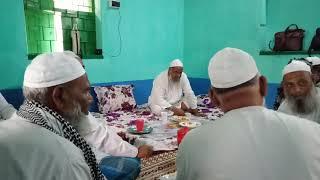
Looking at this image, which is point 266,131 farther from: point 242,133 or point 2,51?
point 2,51

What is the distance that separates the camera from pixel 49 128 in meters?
1.04

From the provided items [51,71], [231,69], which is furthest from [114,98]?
[231,69]

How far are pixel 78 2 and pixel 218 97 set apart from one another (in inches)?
145

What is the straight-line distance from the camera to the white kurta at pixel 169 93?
4.17 m

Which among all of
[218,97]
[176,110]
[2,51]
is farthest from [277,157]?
[2,51]

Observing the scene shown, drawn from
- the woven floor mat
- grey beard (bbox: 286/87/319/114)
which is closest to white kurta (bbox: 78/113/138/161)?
the woven floor mat

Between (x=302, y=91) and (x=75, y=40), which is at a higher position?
A: (x=75, y=40)

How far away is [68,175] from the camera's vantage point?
0.93 metres

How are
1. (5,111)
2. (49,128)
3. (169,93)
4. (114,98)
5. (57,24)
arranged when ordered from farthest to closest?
(169,93) → (114,98) → (57,24) → (5,111) → (49,128)

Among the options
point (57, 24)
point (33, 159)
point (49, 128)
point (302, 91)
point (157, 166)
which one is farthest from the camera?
point (57, 24)

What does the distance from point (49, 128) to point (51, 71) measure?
211 mm

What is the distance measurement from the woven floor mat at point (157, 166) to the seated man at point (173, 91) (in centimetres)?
178

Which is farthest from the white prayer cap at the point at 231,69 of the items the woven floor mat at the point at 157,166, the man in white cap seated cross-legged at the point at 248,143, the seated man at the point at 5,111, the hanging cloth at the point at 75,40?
the hanging cloth at the point at 75,40

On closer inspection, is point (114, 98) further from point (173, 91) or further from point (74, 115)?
point (74, 115)
